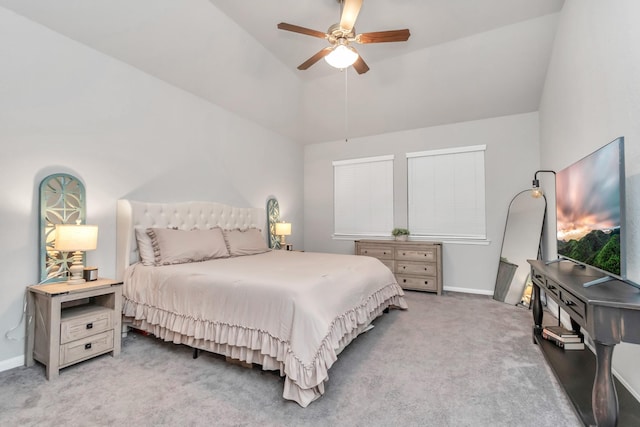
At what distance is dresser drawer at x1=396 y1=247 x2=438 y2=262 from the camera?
461cm

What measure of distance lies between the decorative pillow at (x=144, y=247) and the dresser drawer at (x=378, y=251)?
324 centimetres

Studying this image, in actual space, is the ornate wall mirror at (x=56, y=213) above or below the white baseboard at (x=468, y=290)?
above

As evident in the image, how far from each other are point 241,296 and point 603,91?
10.4 feet

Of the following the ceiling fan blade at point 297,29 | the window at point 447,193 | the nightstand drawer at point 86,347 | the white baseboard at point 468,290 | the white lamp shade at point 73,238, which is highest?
the ceiling fan blade at point 297,29

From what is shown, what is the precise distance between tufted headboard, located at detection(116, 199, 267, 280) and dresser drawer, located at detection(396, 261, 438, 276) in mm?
2337

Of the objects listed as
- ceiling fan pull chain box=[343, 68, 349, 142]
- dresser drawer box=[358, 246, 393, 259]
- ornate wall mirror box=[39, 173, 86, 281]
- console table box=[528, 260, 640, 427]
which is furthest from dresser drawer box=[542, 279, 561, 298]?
ornate wall mirror box=[39, 173, 86, 281]

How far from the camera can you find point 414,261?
15.5 ft

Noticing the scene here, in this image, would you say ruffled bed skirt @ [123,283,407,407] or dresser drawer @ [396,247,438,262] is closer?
ruffled bed skirt @ [123,283,407,407]

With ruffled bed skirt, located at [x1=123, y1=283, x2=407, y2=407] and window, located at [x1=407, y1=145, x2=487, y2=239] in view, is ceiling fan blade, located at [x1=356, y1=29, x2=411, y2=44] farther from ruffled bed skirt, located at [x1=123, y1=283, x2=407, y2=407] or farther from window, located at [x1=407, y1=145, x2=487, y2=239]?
window, located at [x1=407, y1=145, x2=487, y2=239]

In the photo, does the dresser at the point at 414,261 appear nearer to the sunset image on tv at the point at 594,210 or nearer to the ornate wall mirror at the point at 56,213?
the sunset image on tv at the point at 594,210

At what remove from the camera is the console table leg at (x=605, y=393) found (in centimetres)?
142

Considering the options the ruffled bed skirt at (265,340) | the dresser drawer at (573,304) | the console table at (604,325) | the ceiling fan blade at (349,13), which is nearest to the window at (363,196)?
the ruffled bed skirt at (265,340)

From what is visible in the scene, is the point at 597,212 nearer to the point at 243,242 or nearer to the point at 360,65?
the point at 360,65

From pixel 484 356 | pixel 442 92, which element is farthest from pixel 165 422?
pixel 442 92
